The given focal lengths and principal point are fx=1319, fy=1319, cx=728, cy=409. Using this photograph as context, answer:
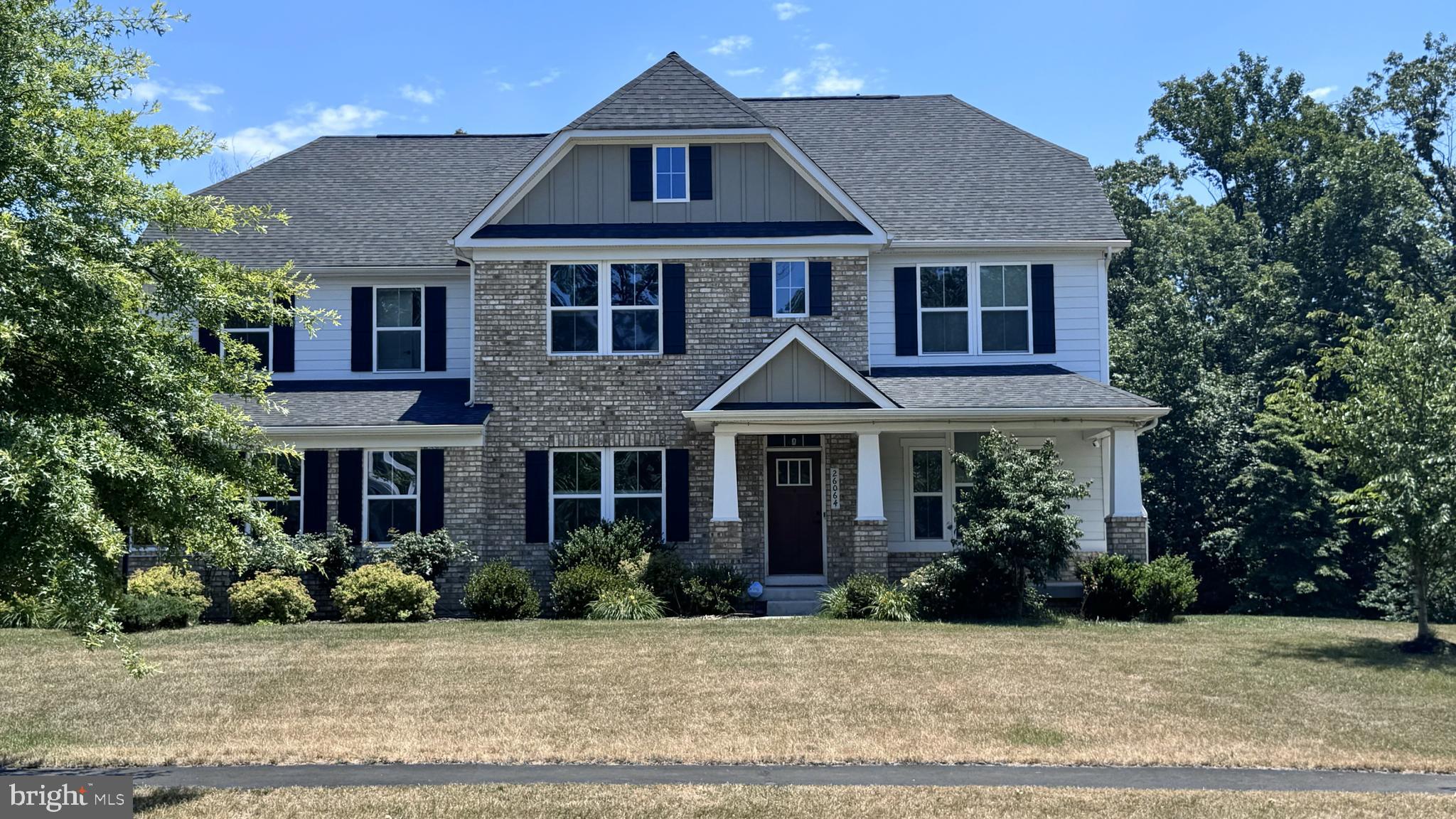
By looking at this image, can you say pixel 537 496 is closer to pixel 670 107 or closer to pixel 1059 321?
pixel 670 107

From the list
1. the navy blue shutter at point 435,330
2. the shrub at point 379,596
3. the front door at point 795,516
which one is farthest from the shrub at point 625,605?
the navy blue shutter at point 435,330

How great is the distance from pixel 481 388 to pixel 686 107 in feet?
19.3

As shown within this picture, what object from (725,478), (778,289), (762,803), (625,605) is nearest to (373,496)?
(625,605)

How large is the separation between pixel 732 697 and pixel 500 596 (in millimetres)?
7359

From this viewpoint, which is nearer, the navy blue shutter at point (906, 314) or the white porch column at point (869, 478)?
the white porch column at point (869, 478)

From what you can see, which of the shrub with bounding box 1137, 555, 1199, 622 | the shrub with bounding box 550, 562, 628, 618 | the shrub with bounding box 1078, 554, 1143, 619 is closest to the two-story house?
the shrub with bounding box 1078, 554, 1143, 619

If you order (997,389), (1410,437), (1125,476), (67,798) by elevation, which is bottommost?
(67,798)

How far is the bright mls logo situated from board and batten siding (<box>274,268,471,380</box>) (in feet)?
46.0

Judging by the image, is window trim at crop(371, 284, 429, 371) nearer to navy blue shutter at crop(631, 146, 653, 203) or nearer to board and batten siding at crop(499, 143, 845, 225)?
board and batten siding at crop(499, 143, 845, 225)

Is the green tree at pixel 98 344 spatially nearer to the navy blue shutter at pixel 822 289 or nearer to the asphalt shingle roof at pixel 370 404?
the asphalt shingle roof at pixel 370 404

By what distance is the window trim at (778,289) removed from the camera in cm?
2230

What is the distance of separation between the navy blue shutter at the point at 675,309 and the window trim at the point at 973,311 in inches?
163

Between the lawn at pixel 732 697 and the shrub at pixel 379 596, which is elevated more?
the shrub at pixel 379 596

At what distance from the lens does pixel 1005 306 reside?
76.2 feet
